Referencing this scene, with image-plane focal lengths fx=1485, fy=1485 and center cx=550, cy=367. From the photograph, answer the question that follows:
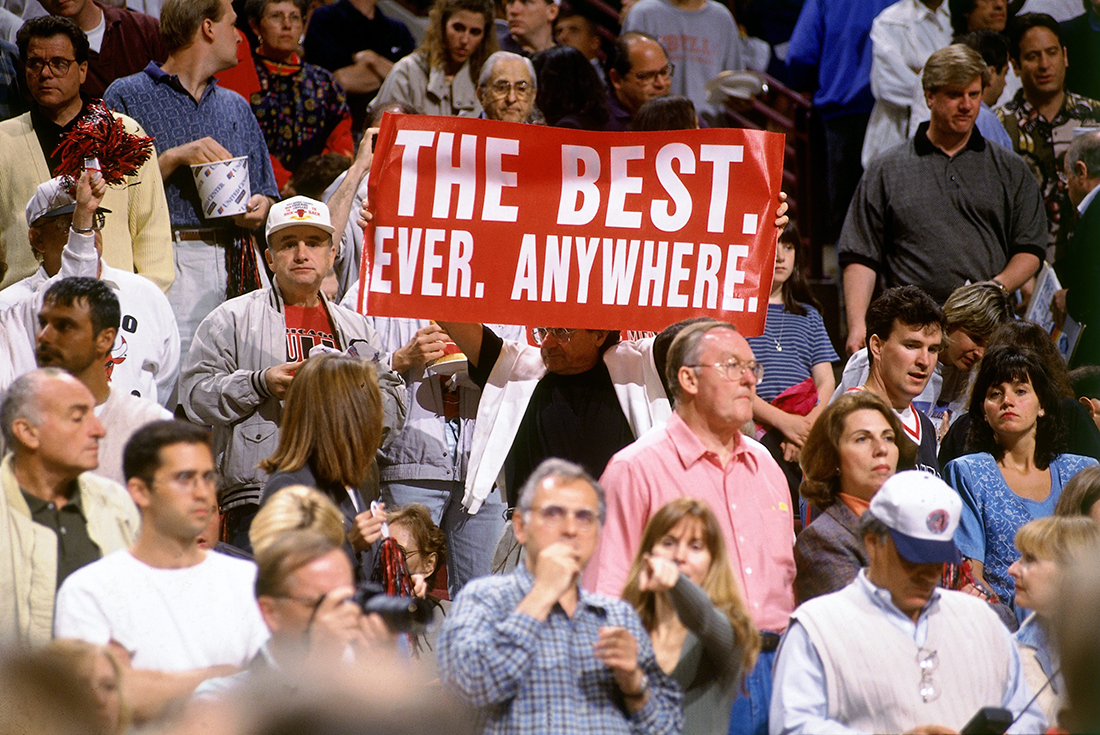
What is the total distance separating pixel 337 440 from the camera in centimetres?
420

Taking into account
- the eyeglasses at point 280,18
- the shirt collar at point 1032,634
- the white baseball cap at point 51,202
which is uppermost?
the eyeglasses at point 280,18

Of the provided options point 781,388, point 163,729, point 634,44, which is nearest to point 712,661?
point 163,729

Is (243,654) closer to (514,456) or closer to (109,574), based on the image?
(109,574)

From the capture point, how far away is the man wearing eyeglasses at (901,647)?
379 cm

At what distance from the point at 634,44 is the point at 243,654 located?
14.4 feet

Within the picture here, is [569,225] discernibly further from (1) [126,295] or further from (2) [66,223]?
(2) [66,223]

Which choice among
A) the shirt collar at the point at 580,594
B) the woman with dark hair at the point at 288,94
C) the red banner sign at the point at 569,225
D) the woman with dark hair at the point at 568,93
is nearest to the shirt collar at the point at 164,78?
the woman with dark hair at the point at 288,94

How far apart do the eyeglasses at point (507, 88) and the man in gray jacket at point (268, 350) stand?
1.30 m

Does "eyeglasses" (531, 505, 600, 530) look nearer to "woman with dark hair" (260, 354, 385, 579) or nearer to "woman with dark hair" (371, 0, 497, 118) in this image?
"woman with dark hair" (260, 354, 385, 579)

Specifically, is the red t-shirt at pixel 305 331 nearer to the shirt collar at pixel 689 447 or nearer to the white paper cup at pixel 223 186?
the white paper cup at pixel 223 186

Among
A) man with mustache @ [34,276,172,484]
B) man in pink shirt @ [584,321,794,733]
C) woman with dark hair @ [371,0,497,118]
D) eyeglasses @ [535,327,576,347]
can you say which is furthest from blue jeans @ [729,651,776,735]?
woman with dark hair @ [371,0,497,118]

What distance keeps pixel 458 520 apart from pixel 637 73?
9.87 ft

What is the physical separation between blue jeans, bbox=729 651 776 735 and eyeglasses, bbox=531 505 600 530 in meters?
0.66

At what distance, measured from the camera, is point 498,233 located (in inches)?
196
